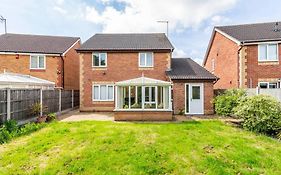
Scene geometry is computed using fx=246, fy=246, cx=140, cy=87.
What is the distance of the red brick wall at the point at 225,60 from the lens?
2370 cm

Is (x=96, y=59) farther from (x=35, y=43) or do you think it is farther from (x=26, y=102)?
(x=26, y=102)

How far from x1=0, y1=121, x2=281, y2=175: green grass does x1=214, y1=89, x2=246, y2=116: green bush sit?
459cm

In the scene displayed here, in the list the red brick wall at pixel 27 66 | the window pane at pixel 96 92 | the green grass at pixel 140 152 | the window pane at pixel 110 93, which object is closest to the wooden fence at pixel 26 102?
the green grass at pixel 140 152

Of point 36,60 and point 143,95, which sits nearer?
point 143,95

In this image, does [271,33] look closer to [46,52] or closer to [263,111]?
[263,111]

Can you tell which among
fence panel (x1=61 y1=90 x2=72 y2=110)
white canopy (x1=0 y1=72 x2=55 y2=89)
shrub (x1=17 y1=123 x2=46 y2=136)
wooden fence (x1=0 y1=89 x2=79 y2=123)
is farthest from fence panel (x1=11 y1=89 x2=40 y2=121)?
fence panel (x1=61 y1=90 x2=72 y2=110)

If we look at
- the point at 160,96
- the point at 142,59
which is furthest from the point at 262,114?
the point at 142,59

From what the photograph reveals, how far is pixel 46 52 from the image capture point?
26.3m

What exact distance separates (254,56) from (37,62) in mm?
21754

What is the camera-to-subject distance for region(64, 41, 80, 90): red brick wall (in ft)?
92.2

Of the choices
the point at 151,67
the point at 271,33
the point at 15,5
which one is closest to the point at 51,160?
the point at 15,5

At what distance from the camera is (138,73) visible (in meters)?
23.7

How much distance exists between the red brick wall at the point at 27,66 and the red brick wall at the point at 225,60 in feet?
58.3

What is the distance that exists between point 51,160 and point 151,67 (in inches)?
632
